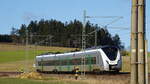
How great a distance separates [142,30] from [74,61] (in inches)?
1404

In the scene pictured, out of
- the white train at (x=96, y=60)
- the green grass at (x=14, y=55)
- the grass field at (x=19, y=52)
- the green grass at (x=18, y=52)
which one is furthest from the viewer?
→ the green grass at (x=18, y=52)

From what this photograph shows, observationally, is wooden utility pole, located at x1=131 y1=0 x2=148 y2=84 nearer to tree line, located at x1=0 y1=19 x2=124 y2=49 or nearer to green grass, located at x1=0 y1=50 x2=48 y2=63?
green grass, located at x1=0 y1=50 x2=48 y2=63

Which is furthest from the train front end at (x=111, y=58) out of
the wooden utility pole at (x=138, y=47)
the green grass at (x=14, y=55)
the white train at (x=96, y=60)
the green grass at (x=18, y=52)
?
the green grass at (x=14, y=55)

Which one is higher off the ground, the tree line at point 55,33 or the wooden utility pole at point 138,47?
the tree line at point 55,33

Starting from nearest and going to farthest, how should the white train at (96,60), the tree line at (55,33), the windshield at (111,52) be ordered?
the white train at (96,60) → the windshield at (111,52) → the tree line at (55,33)

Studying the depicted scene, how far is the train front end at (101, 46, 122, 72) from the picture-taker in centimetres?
3744

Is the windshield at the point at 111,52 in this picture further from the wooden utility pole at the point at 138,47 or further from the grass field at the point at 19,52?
the grass field at the point at 19,52

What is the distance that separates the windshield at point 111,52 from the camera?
3777 cm

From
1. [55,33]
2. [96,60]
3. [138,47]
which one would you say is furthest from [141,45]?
[55,33]

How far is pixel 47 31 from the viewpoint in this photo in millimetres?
149375

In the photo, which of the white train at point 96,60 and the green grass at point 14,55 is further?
the green grass at point 14,55

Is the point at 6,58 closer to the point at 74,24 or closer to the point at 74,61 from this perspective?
the point at 74,24

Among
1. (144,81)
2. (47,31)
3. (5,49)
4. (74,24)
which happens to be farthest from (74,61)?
(47,31)

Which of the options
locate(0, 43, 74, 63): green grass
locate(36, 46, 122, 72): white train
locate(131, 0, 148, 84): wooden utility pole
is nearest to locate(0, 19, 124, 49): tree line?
locate(0, 43, 74, 63): green grass
